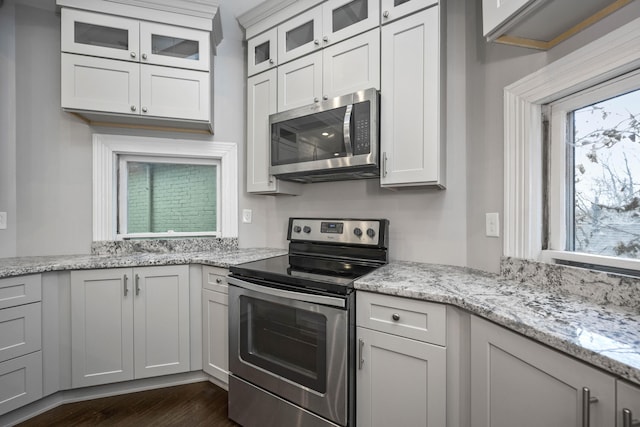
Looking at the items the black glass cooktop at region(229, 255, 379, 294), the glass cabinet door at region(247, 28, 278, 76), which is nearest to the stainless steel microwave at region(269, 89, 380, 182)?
the glass cabinet door at region(247, 28, 278, 76)

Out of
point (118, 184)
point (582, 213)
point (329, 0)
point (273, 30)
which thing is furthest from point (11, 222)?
point (582, 213)

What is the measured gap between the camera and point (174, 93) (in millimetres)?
2029

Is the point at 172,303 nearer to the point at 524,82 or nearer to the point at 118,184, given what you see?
the point at 118,184

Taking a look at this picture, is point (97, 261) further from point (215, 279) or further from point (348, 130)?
point (348, 130)

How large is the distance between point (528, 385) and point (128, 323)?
2.15 meters

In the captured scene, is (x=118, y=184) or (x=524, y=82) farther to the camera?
(x=118, y=184)

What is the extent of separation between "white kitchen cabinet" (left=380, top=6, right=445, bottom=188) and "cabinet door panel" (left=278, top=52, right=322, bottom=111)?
1.47 ft

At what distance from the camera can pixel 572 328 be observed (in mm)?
777

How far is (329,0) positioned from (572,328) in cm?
206

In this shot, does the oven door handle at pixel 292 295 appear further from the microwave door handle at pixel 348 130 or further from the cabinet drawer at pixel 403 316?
the microwave door handle at pixel 348 130

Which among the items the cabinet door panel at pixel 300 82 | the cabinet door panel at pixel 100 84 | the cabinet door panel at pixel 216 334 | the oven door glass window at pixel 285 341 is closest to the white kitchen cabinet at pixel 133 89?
the cabinet door panel at pixel 100 84

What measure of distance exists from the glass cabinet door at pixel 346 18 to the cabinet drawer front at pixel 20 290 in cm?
228

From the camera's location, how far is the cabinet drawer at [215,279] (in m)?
1.83

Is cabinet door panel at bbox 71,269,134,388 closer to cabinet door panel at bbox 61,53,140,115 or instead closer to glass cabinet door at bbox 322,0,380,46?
cabinet door panel at bbox 61,53,140,115
